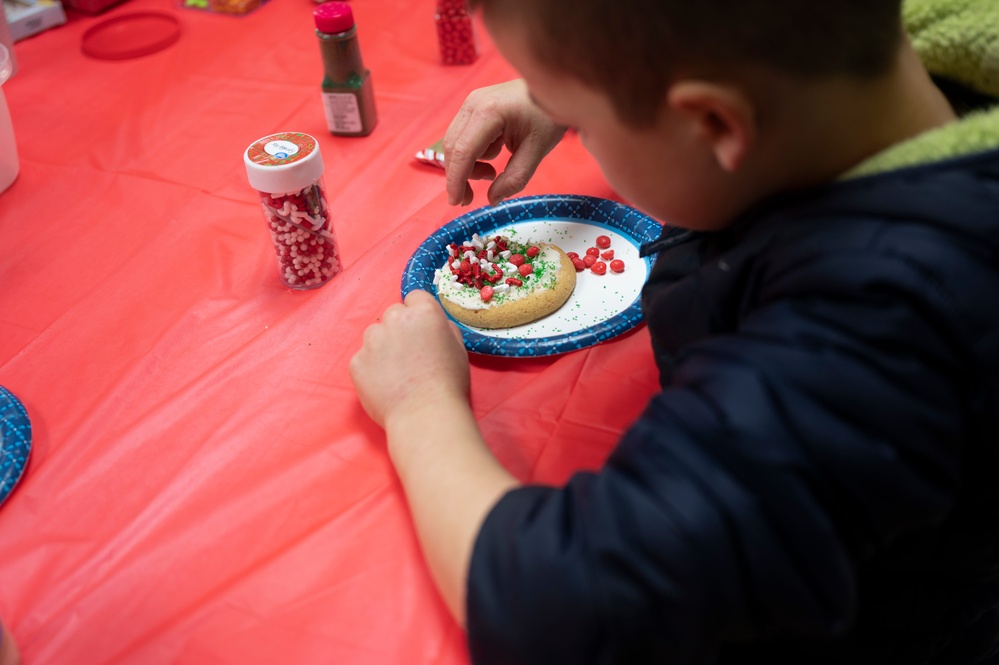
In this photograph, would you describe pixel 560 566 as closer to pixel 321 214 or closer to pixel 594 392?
pixel 594 392

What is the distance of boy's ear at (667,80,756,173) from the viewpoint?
21.4 inches

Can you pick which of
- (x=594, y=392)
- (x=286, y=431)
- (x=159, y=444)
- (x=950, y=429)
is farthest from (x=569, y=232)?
(x=950, y=429)

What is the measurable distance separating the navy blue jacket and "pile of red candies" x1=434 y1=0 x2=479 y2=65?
107 cm

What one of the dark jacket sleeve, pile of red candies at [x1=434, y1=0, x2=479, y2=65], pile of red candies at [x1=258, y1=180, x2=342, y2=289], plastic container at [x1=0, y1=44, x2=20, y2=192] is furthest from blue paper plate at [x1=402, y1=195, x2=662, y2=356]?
plastic container at [x1=0, y1=44, x2=20, y2=192]

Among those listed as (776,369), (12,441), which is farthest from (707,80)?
(12,441)

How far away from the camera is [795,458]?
1.65 feet

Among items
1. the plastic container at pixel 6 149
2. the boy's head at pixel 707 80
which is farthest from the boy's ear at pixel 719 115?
the plastic container at pixel 6 149

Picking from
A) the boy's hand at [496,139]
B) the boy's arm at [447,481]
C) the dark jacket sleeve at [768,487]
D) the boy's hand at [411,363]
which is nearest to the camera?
the dark jacket sleeve at [768,487]

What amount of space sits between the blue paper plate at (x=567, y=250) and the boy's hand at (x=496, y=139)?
59 millimetres

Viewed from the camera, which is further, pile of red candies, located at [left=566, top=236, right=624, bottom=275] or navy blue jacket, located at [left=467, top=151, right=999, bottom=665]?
pile of red candies, located at [left=566, top=236, right=624, bottom=275]

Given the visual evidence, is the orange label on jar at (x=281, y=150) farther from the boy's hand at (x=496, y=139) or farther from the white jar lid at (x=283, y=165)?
the boy's hand at (x=496, y=139)

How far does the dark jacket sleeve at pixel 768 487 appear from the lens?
507 mm

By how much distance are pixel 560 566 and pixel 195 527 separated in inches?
15.9

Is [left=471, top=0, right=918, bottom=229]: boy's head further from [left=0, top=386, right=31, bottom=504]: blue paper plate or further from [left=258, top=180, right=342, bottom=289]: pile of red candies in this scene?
[left=0, top=386, right=31, bottom=504]: blue paper plate
